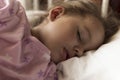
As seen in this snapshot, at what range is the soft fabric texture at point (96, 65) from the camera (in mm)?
831

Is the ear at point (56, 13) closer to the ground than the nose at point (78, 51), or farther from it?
farther from it

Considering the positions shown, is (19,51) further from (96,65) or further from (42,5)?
(42,5)

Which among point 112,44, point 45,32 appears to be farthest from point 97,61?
point 45,32

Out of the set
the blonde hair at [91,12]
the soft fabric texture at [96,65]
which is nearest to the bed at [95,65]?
the soft fabric texture at [96,65]

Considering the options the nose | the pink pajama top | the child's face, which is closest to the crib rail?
the child's face

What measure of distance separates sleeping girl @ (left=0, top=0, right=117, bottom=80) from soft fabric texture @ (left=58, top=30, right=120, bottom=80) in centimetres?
4

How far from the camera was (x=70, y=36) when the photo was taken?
3.22ft

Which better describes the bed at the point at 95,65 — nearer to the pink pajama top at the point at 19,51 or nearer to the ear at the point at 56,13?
the pink pajama top at the point at 19,51

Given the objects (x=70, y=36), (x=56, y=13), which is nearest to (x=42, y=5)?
(x=56, y=13)

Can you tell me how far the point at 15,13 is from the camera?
0.95 meters

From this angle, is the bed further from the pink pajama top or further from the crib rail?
the crib rail

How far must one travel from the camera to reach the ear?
1050 millimetres

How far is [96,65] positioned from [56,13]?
297 millimetres

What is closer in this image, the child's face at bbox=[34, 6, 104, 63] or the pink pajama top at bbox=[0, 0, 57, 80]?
the pink pajama top at bbox=[0, 0, 57, 80]
